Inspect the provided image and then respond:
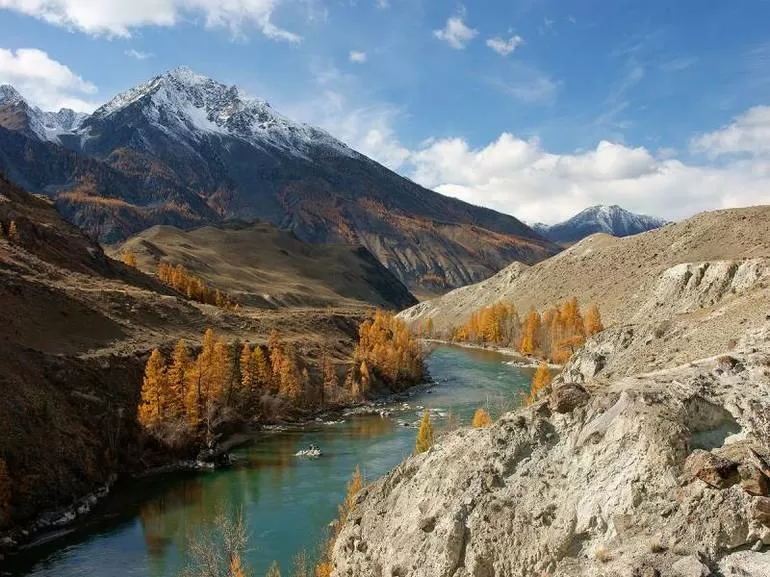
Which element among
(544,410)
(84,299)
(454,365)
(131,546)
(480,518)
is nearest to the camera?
(480,518)

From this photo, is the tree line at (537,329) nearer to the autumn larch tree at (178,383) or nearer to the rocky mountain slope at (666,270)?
the rocky mountain slope at (666,270)

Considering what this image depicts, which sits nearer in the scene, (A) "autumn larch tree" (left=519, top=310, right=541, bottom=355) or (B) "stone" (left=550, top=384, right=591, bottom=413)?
(B) "stone" (left=550, top=384, right=591, bottom=413)

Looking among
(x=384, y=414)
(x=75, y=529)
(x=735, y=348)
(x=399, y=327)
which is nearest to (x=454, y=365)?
(x=399, y=327)

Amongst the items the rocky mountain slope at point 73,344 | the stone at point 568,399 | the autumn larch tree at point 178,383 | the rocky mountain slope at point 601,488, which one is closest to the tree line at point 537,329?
the rocky mountain slope at point 73,344

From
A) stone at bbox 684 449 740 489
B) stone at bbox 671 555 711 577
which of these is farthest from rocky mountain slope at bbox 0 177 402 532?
stone at bbox 684 449 740 489

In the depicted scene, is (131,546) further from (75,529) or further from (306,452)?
(306,452)

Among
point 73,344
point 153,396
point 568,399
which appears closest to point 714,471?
point 568,399

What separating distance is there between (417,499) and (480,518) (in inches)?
136

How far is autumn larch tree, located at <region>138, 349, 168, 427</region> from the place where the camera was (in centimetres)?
6312

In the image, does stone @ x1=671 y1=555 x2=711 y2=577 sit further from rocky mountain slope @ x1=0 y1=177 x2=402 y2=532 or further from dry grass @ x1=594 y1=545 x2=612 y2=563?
rocky mountain slope @ x1=0 y1=177 x2=402 y2=532

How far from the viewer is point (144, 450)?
203 feet

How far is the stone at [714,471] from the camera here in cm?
1759

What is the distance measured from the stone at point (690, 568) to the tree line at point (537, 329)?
104 meters

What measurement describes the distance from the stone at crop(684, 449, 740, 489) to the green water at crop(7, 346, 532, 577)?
28757 mm
